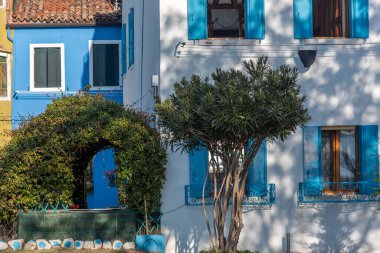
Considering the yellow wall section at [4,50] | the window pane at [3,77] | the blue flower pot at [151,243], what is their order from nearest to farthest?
the blue flower pot at [151,243]
the yellow wall section at [4,50]
the window pane at [3,77]

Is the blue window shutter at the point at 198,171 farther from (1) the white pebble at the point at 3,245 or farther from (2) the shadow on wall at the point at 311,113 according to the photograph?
(1) the white pebble at the point at 3,245

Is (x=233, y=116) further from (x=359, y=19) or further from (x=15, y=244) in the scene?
(x=15, y=244)

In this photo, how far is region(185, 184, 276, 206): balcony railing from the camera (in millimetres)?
16359

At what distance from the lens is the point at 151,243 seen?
52.8ft

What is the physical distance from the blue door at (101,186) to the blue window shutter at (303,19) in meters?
11.8

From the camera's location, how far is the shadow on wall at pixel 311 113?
1642cm

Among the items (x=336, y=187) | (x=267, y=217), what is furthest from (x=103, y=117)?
(x=336, y=187)

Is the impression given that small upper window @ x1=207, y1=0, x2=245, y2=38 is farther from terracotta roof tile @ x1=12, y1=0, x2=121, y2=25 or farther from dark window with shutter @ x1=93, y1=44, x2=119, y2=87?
dark window with shutter @ x1=93, y1=44, x2=119, y2=87

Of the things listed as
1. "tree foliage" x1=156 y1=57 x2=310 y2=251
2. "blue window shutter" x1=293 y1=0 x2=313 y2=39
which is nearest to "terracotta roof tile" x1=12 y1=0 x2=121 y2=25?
"blue window shutter" x1=293 y1=0 x2=313 y2=39

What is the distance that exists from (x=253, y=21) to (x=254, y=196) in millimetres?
3309

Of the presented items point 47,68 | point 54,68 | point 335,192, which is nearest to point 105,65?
point 54,68

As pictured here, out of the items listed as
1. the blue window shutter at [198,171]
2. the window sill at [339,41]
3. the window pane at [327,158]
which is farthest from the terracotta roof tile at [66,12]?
the window pane at [327,158]

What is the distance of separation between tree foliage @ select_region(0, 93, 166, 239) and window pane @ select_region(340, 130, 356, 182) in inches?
137

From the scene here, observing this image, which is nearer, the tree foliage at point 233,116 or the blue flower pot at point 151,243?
the tree foliage at point 233,116
